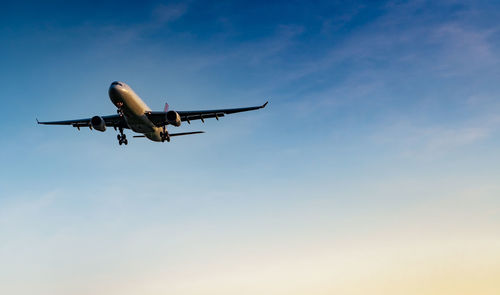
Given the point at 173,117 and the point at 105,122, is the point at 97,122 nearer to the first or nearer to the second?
the point at 105,122

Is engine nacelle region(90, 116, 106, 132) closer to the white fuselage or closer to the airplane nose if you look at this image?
the white fuselage

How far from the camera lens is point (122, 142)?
2506 inches

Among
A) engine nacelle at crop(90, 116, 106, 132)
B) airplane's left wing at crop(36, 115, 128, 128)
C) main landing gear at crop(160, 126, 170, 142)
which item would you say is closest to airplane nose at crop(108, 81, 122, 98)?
engine nacelle at crop(90, 116, 106, 132)

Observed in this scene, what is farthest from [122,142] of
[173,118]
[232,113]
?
[232,113]

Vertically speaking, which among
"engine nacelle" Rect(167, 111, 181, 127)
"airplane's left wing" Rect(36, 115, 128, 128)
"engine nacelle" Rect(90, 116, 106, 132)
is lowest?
"engine nacelle" Rect(167, 111, 181, 127)

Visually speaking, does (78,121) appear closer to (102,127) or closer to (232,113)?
(102,127)

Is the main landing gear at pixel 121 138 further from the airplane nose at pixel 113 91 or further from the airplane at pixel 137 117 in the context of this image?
the airplane nose at pixel 113 91

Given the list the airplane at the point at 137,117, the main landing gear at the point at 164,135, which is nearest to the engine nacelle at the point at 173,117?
the airplane at the point at 137,117

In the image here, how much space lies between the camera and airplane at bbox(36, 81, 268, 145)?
173ft

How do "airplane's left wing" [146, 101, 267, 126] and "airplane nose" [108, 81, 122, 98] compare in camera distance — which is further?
"airplane's left wing" [146, 101, 267, 126]

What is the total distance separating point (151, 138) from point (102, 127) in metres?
6.80

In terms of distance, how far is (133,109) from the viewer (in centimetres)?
5453

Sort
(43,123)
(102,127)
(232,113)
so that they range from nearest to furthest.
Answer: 1. (102,127)
2. (232,113)
3. (43,123)

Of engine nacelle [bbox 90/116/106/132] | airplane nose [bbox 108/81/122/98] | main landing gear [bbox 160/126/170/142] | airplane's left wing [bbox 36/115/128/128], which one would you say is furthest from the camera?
main landing gear [bbox 160/126/170/142]
